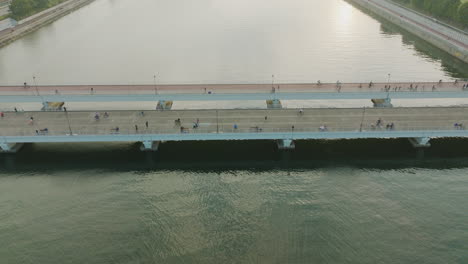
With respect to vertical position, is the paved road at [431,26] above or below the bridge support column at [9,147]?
above

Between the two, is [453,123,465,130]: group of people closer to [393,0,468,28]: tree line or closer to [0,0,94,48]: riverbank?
[393,0,468,28]: tree line

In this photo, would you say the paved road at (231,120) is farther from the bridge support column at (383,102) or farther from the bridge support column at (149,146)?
the bridge support column at (383,102)

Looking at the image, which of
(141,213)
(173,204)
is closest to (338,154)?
(173,204)

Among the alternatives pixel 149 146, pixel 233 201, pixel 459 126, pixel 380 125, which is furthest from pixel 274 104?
pixel 459 126

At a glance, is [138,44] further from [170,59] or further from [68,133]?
[68,133]

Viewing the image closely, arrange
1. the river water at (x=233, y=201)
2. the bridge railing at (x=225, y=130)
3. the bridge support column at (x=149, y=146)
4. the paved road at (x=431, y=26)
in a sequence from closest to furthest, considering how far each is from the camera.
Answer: the river water at (x=233, y=201) < the bridge railing at (x=225, y=130) < the bridge support column at (x=149, y=146) < the paved road at (x=431, y=26)

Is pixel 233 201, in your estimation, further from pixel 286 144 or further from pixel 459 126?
pixel 459 126

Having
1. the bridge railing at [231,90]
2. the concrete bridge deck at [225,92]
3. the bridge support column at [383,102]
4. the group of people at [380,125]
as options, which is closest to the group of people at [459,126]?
the concrete bridge deck at [225,92]
